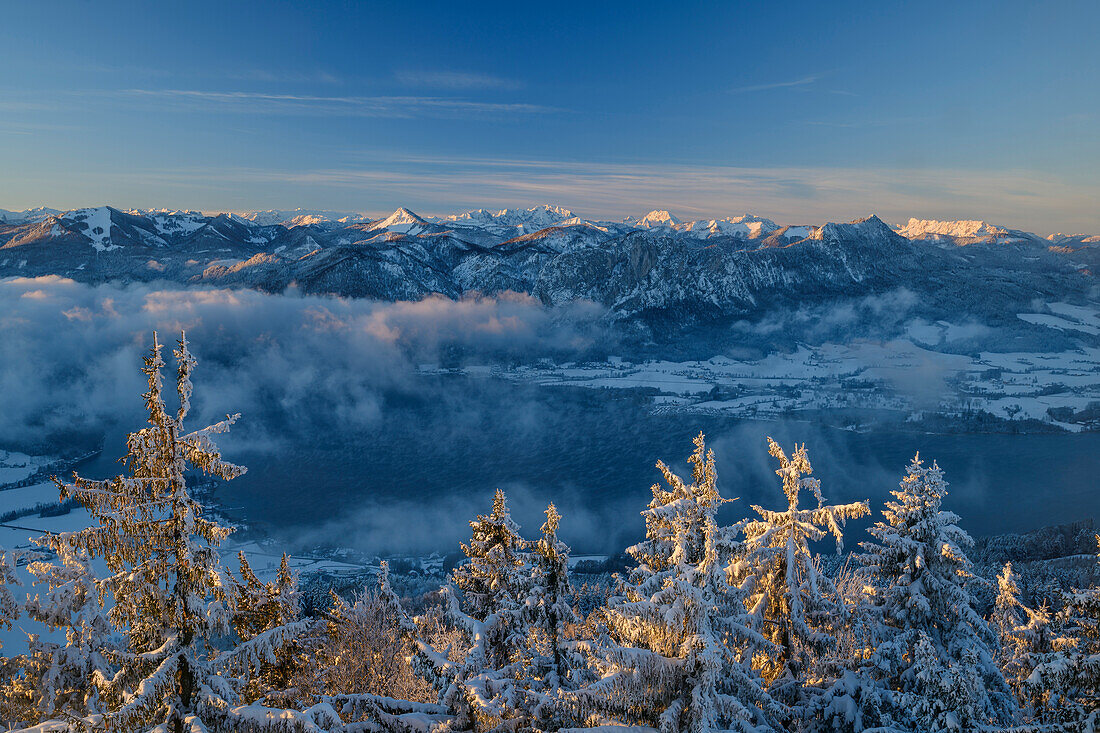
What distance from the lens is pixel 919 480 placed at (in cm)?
1352

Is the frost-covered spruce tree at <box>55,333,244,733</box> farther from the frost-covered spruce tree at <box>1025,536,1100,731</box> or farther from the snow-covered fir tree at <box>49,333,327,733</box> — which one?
the frost-covered spruce tree at <box>1025,536,1100,731</box>

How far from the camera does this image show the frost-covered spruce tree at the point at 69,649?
12289 millimetres

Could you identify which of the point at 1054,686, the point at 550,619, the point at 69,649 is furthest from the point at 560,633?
the point at 69,649

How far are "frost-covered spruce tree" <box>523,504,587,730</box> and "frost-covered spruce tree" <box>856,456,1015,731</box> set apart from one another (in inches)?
287

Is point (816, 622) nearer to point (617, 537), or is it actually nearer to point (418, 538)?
point (617, 537)

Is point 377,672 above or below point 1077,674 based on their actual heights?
below

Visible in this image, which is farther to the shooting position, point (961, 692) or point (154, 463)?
point (961, 692)

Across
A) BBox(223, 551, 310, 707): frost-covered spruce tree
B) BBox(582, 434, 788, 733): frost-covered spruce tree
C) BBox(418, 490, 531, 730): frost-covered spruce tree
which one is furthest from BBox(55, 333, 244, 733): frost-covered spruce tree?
BBox(582, 434, 788, 733): frost-covered spruce tree

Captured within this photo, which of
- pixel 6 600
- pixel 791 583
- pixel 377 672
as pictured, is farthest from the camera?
pixel 377 672

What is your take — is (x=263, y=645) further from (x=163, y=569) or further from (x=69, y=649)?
(x=69, y=649)

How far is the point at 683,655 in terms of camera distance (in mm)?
10102

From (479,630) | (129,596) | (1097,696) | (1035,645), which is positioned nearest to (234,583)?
(129,596)

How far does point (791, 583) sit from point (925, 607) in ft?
9.07

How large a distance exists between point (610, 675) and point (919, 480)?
8944 millimetres
